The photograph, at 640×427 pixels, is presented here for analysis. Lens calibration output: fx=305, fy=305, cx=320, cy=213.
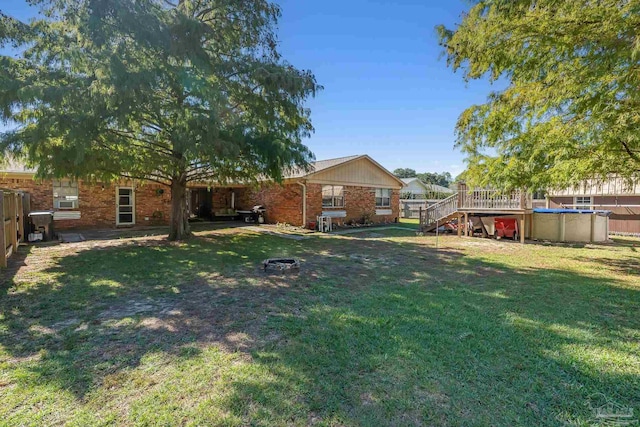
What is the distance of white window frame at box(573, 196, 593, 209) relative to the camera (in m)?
16.7

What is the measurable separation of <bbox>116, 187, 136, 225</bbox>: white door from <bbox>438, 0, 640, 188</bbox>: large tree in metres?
15.1

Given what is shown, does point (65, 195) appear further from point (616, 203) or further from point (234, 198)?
point (616, 203)

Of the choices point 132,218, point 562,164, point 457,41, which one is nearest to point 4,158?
point 132,218

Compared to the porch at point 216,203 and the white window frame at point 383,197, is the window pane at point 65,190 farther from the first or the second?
the white window frame at point 383,197

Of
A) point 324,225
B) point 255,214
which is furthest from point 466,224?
point 255,214

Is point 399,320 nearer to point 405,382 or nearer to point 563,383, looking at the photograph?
point 405,382

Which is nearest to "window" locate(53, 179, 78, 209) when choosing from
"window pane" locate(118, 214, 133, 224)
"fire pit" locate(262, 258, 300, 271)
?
"window pane" locate(118, 214, 133, 224)

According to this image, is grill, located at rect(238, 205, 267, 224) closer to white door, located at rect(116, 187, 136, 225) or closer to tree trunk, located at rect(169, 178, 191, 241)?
white door, located at rect(116, 187, 136, 225)

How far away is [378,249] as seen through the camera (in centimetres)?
1001

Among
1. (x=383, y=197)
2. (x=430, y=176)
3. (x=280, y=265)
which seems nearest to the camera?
(x=280, y=265)

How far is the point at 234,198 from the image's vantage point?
20.7 meters

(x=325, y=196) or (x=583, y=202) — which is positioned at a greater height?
(x=325, y=196)

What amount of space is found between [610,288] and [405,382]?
217 inches

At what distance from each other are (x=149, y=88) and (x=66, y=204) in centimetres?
1095
